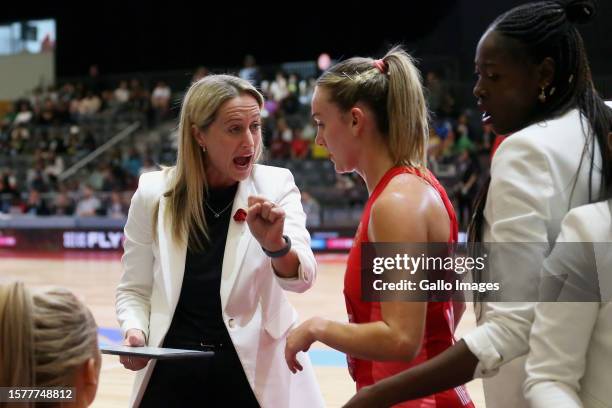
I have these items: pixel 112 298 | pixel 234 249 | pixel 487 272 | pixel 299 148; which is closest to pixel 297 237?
pixel 234 249

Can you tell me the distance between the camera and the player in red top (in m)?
1.58

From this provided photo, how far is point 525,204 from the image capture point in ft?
4.65

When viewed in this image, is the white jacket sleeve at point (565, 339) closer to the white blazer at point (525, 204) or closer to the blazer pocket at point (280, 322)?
the white blazer at point (525, 204)

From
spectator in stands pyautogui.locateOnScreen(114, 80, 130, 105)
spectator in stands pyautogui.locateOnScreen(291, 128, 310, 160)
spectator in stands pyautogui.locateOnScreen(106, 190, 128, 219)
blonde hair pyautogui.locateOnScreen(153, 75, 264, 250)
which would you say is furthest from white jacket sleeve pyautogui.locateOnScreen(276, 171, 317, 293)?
spectator in stands pyautogui.locateOnScreen(114, 80, 130, 105)

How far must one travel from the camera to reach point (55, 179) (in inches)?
666

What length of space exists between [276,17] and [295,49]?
904 mm

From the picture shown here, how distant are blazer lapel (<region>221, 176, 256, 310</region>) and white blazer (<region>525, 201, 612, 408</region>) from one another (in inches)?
43.0

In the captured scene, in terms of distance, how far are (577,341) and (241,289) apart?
45.4 inches

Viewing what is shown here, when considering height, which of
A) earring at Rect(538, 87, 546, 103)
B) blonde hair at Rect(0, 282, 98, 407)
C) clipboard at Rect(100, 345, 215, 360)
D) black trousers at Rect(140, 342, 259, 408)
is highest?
earring at Rect(538, 87, 546, 103)

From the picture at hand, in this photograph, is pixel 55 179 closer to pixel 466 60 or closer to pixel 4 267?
pixel 4 267

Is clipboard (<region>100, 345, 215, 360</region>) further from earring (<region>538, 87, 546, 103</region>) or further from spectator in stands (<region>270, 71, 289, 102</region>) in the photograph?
spectator in stands (<region>270, 71, 289, 102</region>)

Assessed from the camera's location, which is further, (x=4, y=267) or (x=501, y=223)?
(x=4, y=267)

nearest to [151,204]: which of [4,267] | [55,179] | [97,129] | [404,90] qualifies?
[404,90]

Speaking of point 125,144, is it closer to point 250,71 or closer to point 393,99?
point 250,71
